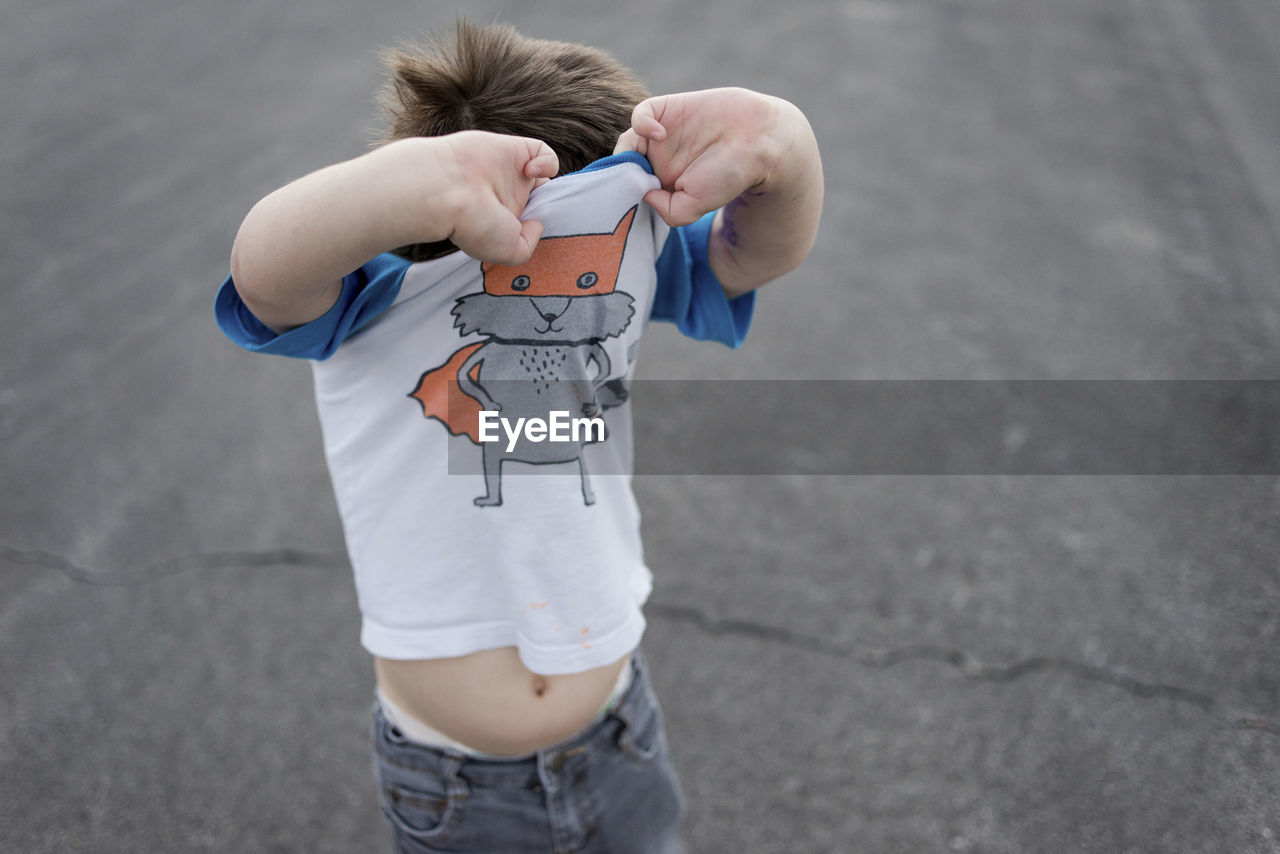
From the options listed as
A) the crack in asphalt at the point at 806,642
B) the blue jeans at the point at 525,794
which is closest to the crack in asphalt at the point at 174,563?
the crack in asphalt at the point at 806,642

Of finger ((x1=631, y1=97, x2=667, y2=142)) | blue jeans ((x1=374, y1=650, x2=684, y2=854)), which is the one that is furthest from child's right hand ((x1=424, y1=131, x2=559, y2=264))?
blue jeans ((x1=374, y1=650, x2=684, y2=854))

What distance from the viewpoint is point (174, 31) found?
15.4ft

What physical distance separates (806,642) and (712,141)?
55.9 inches

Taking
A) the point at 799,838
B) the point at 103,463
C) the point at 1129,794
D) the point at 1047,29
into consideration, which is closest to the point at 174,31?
the point at 103,463

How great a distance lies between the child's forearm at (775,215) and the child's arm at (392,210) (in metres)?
0.24

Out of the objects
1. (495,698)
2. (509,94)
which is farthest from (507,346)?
(495,698)

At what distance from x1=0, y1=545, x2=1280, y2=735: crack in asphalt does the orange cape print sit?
121 cm

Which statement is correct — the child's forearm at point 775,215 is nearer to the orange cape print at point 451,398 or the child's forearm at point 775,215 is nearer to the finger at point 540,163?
the finger at point 540,163

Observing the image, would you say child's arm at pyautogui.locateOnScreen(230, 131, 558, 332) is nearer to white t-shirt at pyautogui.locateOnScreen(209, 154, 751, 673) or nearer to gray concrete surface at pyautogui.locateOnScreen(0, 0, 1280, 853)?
white t-shirt at pyautogui.locateOnScreen(209, 154, 751, 673)

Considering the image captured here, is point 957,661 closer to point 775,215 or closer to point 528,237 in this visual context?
point 775,215

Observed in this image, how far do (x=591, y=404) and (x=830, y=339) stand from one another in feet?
6.44

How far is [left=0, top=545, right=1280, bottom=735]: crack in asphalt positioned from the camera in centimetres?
183

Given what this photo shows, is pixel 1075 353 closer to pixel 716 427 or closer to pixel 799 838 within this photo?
pixel 716 427

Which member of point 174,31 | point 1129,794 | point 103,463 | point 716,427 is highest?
point 174,31
